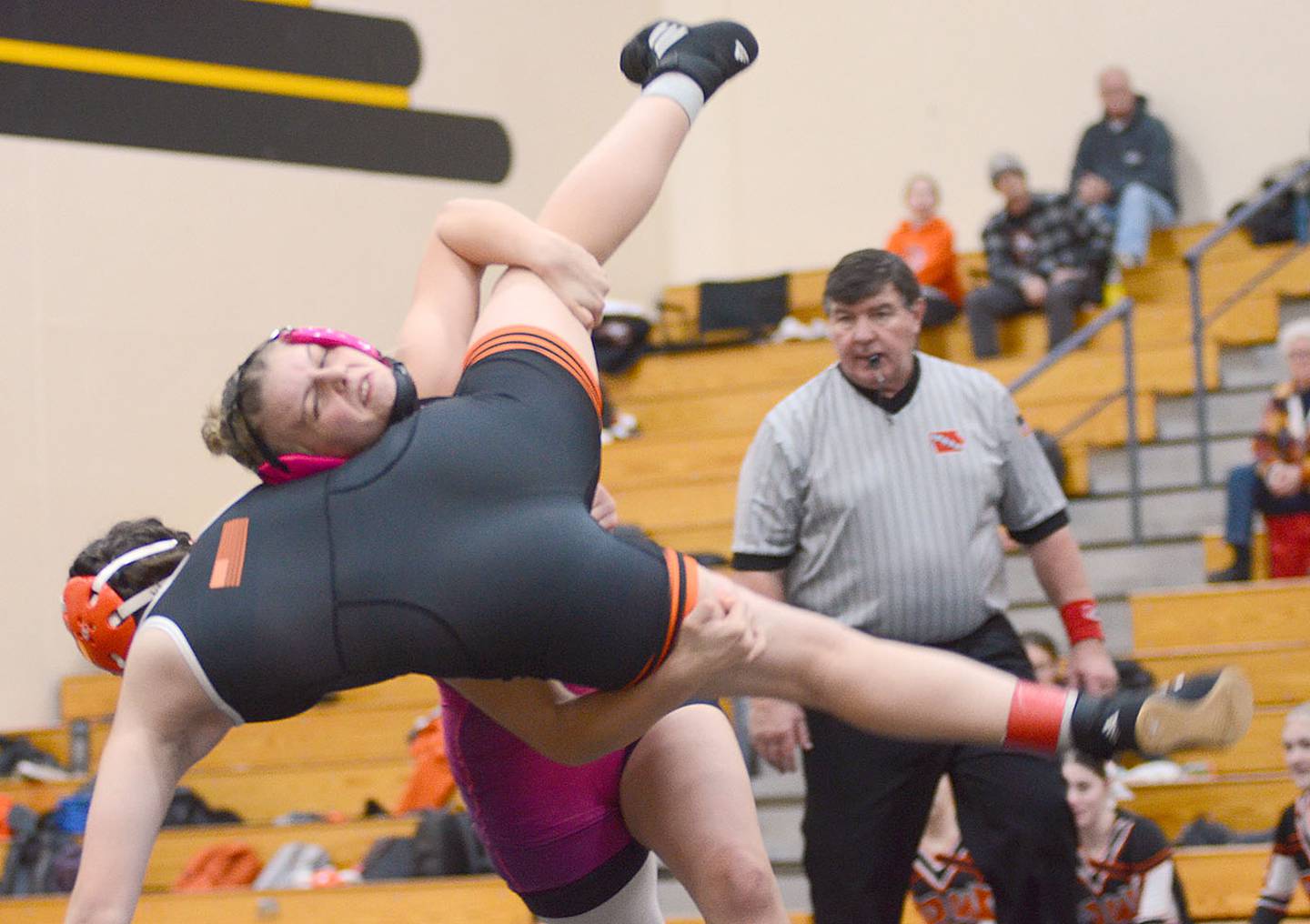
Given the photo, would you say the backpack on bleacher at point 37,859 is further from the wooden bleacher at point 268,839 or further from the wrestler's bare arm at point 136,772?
the wrestler's bare arm at point 136,772

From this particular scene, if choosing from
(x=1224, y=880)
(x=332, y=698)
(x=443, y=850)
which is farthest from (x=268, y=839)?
(x=1224, y=880)

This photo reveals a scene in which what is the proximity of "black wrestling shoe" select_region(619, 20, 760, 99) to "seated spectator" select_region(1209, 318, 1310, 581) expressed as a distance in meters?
3.63

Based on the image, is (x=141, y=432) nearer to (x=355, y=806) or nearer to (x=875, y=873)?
(x=355, y=806)

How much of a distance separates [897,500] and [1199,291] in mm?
4069

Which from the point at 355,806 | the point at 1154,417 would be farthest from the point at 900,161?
the point at 355,806

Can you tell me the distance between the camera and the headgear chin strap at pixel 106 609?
258 cm

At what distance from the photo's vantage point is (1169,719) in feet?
8.02

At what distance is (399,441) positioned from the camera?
7.74 feet

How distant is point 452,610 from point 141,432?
20.3 feet

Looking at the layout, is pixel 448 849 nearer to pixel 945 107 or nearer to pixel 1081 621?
pixel 1081 621

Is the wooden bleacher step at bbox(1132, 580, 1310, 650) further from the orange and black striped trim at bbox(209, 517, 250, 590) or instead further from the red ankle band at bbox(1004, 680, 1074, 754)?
the orange and black striped trim at bbox(209, 517, 250, 590)

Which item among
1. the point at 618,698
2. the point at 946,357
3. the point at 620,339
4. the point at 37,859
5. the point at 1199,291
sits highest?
the point at 1199,291

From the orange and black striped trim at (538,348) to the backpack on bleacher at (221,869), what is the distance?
388cm

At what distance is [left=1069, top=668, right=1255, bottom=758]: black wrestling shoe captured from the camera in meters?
2.44
